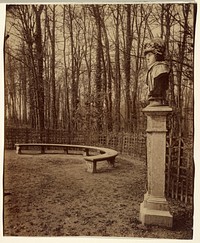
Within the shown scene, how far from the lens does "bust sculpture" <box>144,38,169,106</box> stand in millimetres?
2314

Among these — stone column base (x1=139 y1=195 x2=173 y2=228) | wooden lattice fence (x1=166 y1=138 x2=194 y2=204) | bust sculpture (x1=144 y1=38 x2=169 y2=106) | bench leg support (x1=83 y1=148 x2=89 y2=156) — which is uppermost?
bust sculpture (x1=144 y1=38 x2=169 y2=106)

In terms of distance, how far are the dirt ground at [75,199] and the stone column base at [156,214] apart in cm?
3

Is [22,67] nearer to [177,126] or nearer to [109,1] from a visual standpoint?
[109,1]

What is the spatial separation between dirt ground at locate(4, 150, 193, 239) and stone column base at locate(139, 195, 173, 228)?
0.03 meters

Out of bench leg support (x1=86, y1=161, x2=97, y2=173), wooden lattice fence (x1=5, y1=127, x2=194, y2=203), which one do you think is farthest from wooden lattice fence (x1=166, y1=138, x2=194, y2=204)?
bench leg support (x1=86, y1=161, x2=97, y2=173)

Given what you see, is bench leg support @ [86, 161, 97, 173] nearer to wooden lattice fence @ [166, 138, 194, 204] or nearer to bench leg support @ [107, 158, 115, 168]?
bench leg support @ [107, 158, 115, 168]

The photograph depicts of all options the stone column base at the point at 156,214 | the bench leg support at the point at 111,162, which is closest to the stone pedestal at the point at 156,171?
the stone column base at the point at 156,214

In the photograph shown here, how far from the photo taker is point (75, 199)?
237 cm

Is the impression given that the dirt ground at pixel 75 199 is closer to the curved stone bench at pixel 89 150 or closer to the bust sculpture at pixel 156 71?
the curved stone bench at pixel 89 150

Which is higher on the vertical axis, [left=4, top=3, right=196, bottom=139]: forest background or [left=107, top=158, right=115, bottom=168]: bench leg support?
[left=4, top=3, right=196, bottom=139]: forest background

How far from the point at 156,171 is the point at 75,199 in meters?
0.53

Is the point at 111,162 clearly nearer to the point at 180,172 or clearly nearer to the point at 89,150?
the point at 89,150

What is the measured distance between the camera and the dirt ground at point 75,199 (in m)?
2.34

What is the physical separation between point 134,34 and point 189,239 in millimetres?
1308
